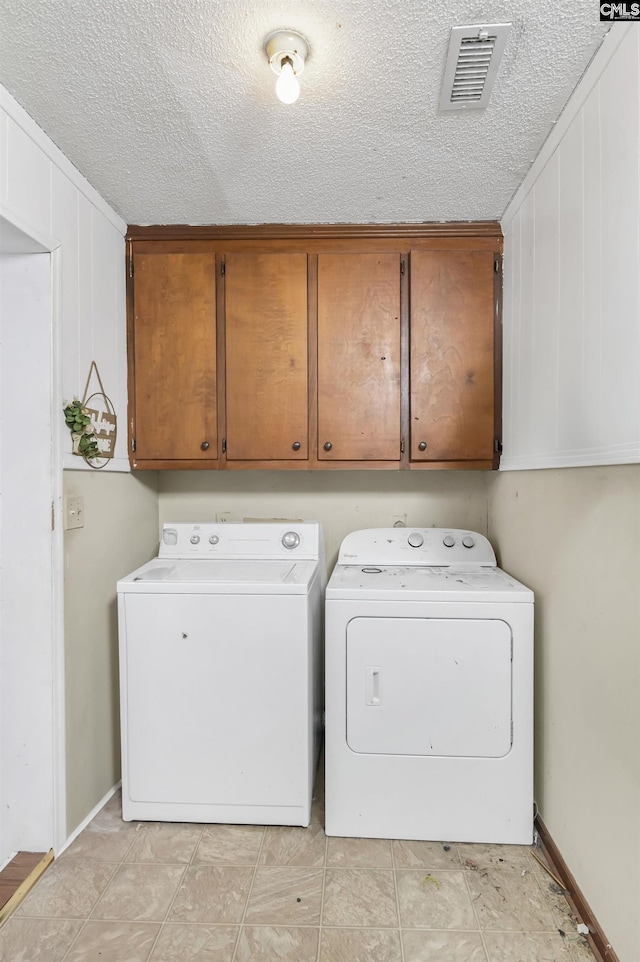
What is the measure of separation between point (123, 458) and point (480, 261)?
5.46ft

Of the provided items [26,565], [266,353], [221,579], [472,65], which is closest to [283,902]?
[221,579]

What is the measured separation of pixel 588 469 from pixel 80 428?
1.58m

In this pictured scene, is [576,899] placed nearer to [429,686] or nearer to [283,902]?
[429,686]

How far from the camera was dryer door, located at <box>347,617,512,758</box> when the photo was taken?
1756 millimetres

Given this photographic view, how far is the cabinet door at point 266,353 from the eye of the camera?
218 centimetres

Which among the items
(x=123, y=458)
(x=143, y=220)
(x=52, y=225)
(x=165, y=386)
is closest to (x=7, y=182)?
(x=52, y=225)

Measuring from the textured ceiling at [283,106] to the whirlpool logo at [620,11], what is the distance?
0.9 inches

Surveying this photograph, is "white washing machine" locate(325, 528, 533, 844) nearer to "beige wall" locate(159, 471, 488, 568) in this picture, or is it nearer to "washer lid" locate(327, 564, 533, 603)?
"washer lid" locate(327, 564, 533, 603)

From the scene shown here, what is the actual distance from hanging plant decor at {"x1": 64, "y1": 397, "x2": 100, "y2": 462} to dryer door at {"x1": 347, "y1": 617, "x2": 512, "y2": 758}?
1.09 m

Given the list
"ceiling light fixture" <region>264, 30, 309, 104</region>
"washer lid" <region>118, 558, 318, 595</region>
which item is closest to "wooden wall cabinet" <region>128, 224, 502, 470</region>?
"washer lid" <region>118, 558, 318, 595</region>

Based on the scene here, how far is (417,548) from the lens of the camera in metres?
2.32

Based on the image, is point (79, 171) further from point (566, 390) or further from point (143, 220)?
point (566, 390)

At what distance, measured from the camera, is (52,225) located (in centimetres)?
168

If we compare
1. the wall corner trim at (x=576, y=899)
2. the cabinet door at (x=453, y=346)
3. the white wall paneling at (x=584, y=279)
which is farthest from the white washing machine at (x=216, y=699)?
the white wall paneling at (x=584, y=279)
